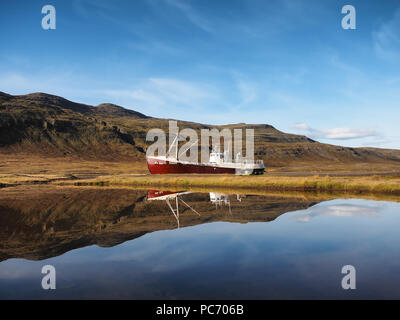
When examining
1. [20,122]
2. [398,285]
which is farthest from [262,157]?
[398,285]

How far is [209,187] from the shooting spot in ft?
164

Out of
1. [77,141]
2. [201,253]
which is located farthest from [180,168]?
[77,141]

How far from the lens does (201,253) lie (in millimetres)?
13312

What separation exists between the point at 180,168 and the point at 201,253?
203ft

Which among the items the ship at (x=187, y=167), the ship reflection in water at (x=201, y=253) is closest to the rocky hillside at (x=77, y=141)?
the ship at (x=187, y=167)

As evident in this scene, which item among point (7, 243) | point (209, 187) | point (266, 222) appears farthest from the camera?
point (209, 187)

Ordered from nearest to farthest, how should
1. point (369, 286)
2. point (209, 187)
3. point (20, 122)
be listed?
point (369, 286), point (209, 187), point (20, 122)

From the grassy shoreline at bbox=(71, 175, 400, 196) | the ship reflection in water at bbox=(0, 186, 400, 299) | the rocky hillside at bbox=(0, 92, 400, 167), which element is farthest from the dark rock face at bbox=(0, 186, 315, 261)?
the rocky hillside at bbox=(0, 92, 400, 167)

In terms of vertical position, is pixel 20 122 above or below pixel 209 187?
above

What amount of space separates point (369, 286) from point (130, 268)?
734cm

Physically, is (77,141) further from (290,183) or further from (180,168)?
(290,183)

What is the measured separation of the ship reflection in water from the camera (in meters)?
9.38

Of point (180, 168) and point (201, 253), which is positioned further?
point (180, 168)
